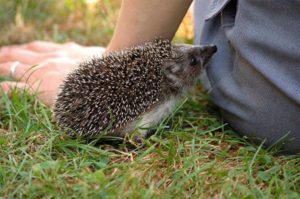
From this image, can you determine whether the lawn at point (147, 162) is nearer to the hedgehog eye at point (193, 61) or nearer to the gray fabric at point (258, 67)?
the gray fabric at point (258, 67)

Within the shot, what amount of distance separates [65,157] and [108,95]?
41 centimetres

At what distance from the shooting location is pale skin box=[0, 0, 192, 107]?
10.4 feet

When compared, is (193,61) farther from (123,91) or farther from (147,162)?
(147,162)

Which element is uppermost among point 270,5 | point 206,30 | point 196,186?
→ point 270,5

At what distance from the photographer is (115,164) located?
2748 millimetres

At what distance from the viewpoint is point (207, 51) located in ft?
10.6

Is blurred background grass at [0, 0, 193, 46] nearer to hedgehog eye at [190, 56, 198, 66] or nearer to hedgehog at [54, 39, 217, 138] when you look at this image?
hedgehog eye at [190, 56, 198, 66]

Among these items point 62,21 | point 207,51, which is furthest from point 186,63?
point 62,21

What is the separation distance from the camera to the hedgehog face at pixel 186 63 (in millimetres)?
3238

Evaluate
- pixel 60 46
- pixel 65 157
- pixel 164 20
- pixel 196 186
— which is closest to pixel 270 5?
pixel 164 20

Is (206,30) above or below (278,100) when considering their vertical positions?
above

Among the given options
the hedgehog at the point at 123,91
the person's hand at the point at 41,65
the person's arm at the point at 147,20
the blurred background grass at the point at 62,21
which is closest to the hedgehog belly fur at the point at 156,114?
the hedgehog at the point at 123,91

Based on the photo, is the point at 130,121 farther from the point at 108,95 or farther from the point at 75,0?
the point at 75,0

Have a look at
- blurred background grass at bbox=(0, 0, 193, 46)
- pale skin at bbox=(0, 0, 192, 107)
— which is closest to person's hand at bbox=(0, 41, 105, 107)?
pale skin at bbox=(0, 0, 192, 107)
